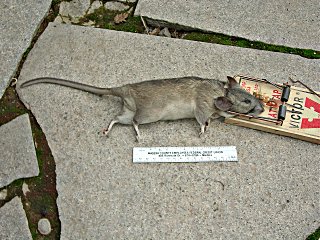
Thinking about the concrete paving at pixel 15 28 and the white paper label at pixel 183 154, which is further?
the concrete paving at pixel 15 28

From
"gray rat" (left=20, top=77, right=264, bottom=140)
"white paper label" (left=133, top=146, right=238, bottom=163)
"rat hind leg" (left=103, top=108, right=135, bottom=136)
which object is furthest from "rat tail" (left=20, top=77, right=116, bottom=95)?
"white paper label" (left=133, top=146, right=238, bottom=163)

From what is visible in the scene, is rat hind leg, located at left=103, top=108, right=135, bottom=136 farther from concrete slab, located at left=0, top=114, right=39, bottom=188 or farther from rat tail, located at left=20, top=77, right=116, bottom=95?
concrete slab, located at left=0, top=114, right=39, bottom=188

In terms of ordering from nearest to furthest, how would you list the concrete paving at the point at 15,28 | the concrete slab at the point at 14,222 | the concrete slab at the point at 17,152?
the concrete slab at the point at 14,222, the concrete slab at the point at 17,152, the concrete paving at the point at 15,28

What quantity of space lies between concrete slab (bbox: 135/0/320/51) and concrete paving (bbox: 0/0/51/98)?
2.74 ft

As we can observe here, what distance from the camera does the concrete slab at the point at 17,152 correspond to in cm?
279

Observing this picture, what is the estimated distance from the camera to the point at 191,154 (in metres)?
2.88

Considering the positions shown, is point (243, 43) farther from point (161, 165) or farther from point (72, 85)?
point (72, 85)

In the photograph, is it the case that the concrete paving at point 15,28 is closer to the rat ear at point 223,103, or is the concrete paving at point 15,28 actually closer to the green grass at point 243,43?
the green grass at point 243,43

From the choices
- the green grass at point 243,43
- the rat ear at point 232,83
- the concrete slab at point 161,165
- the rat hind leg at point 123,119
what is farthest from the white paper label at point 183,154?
the green grass at point 243,43

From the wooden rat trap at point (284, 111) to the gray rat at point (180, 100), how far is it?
79 mm

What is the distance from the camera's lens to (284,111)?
9.45 feet

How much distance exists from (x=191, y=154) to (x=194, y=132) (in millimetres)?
177

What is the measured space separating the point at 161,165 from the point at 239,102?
2.25 ft

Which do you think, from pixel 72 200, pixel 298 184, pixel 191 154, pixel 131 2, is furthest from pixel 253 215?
pixel 131 2
